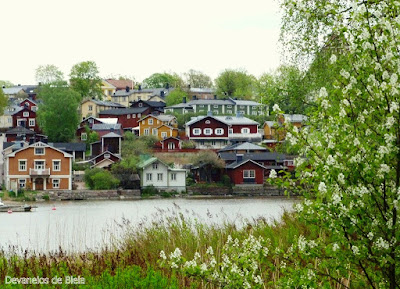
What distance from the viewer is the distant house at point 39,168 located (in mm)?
49344

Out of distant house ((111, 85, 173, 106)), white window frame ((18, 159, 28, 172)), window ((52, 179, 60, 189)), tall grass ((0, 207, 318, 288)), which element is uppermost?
distant house ((111, 85, 173, 106))

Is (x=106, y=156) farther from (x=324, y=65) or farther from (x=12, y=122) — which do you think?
(x=324, y=65)

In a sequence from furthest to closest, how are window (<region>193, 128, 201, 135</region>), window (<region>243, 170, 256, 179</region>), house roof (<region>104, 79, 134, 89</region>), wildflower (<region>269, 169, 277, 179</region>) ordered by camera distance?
house roof (<region>104, 79, 134, 89</region>) → window (<region>193, 128, 201, 135</region>) → window (<region>243, 170, 256, 179</region>) → wildflower (<region>269, 169, 277, 179</region>)

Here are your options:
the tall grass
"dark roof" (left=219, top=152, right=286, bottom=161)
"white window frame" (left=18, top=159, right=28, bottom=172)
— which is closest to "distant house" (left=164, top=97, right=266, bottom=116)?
"dark roof" (left=219, top=152, right=286, bottom=161)

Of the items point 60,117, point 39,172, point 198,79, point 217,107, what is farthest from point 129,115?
point 198,79

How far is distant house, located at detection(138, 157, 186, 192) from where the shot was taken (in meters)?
49.8

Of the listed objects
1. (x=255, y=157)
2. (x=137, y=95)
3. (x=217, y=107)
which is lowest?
(x=255, y=157)

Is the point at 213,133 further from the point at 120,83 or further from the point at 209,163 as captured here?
the point at 120,83

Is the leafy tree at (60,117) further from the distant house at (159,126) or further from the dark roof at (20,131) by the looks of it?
the distant house at (159,126)

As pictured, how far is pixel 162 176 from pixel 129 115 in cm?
2008

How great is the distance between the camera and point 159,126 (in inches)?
2431

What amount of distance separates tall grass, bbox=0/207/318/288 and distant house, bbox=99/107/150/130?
2294 inches

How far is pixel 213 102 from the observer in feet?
244

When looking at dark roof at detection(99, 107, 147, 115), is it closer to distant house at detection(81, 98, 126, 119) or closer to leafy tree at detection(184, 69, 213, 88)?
distant house at detection(81, 98, 126, 119)
